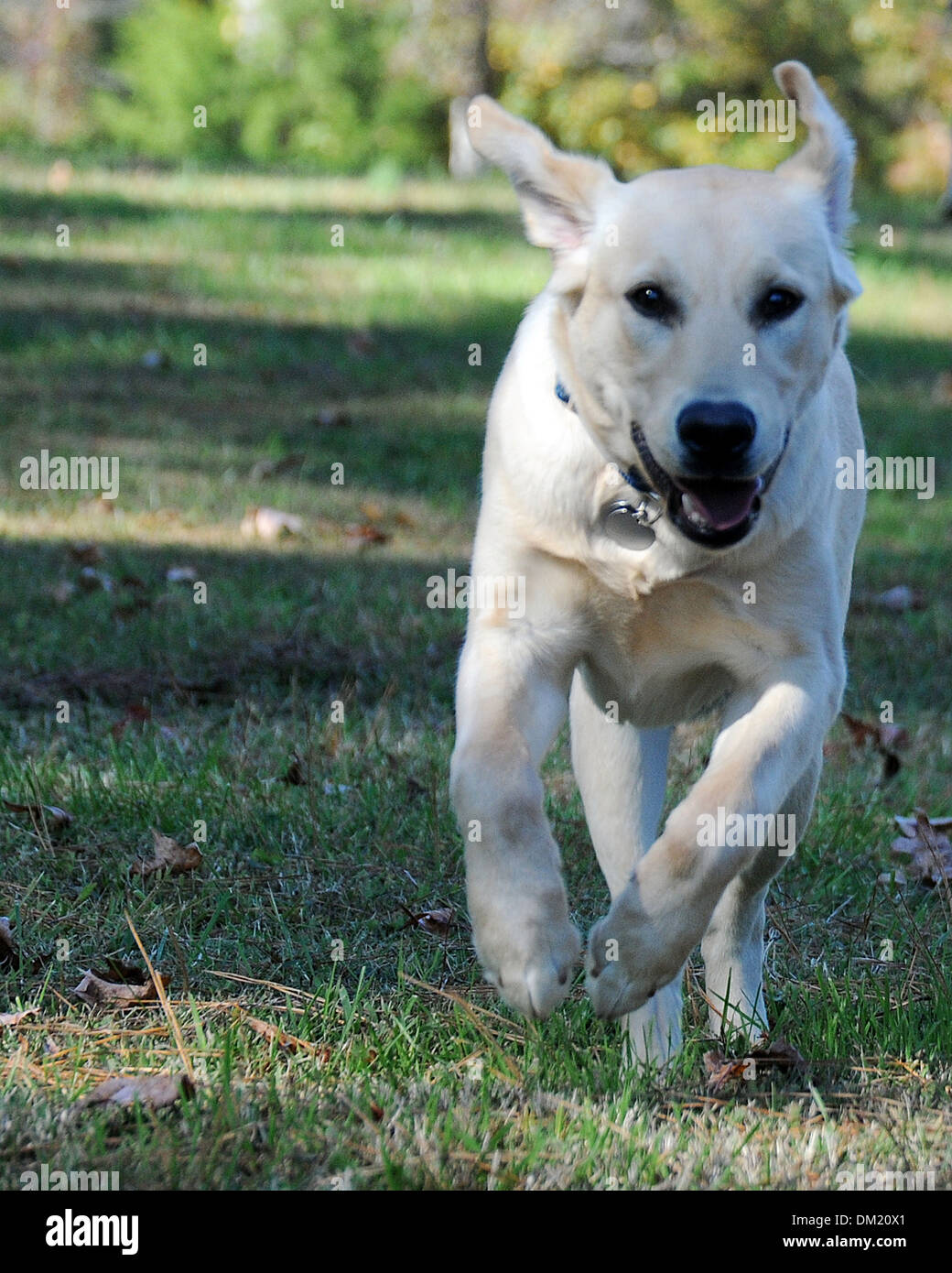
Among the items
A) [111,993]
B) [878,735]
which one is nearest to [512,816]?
[111,993]

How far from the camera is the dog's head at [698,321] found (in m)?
2.46

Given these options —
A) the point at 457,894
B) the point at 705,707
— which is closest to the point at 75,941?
the point at 457,894

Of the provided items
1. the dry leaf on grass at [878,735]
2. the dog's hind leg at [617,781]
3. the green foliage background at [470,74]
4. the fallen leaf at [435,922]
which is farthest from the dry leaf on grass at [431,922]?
the green foliage background at [470,74]

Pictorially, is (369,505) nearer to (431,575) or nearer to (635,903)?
(431,575)

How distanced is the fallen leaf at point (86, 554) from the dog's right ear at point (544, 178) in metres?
3.23

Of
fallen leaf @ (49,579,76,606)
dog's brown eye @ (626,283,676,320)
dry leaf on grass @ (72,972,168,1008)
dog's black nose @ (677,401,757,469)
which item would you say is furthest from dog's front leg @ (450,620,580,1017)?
fallen leaf @ (49,579,76,606)

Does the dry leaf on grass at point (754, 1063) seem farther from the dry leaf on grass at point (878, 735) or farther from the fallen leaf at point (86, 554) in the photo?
the fallen leaf at point (86, 554)

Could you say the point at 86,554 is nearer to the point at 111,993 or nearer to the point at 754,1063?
the point at 111,993

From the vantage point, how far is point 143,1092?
2355 mm

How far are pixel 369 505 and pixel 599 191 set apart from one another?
3998 millimetres

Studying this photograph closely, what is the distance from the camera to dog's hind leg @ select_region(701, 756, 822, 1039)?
2898 millimetres

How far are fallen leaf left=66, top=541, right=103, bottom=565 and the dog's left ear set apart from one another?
135 inches

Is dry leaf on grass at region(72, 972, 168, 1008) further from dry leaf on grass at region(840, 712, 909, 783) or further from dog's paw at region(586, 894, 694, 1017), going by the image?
dry leaf on grass at region(840, 712, 909, 783)
